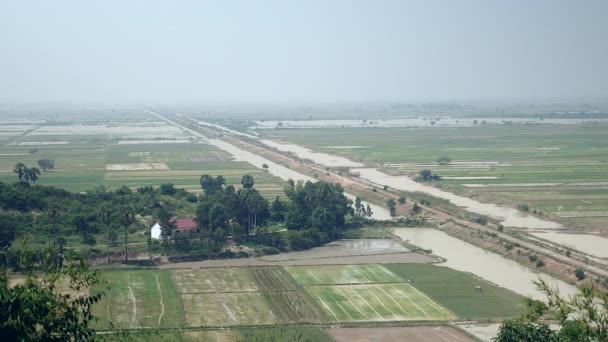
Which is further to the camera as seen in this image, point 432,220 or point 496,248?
point 432,220

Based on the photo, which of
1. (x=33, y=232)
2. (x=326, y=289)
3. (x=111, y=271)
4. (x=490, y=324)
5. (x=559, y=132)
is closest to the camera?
(x=490, y=324)

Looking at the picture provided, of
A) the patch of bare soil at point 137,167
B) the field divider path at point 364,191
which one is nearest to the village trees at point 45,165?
the patch of bare soil at point 137,167

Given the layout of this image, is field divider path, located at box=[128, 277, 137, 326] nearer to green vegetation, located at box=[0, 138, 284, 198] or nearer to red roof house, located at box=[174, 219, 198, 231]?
red roof house, located at box=[174, 219, 198, 231]

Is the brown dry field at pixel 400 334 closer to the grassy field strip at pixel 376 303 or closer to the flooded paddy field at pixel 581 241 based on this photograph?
the grassy field strip at pixel 376 303

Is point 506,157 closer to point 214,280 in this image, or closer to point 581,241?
point 581,241

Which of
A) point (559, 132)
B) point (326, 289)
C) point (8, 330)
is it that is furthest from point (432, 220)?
point (559, 132)

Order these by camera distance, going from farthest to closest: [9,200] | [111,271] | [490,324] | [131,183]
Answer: [131,183], [9,200], [111,271], [490,324]

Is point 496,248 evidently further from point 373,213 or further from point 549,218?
point 373,213
